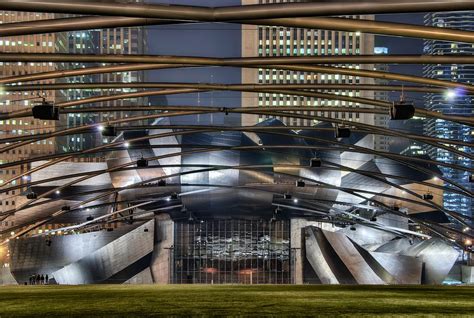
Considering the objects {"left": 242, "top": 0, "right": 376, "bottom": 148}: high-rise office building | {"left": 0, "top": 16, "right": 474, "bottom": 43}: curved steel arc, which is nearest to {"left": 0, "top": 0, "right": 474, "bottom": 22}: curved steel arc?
{"left": 0, "top": 16, "right": 474, "bottom": 43}: curved steel arc

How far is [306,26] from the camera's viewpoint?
14594 millimetres

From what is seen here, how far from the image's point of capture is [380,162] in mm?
61125

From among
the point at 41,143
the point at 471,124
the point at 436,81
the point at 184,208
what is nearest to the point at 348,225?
the point at 184,208

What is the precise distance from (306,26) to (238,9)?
6.71 ft

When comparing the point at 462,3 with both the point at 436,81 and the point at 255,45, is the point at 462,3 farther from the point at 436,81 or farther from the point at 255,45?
the point at 255,45

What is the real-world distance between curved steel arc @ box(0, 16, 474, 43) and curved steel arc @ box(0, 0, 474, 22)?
1.21 metres

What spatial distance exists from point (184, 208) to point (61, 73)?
45.6 m

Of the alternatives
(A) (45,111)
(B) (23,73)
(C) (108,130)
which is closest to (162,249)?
(C) (108,130)

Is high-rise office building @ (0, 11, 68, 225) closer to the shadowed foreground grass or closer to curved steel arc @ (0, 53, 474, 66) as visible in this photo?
curved steel arc @ (0, 53, 474, 66)

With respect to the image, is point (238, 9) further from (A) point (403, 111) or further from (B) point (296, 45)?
(B) point (296, 45)

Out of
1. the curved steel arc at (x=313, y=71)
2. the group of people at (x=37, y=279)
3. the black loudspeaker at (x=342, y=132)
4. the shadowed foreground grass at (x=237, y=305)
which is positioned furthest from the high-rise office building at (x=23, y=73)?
the shadowed foreground grass at (x=237, y=305)

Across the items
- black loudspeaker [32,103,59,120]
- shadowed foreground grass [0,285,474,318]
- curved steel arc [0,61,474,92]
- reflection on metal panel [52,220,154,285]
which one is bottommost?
reflection on metal panel [52,220,154,285]

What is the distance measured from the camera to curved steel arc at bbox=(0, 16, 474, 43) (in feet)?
48.0

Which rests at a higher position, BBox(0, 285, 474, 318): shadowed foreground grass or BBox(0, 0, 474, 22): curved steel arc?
BBox(0, 0, 474, 22): curved steel arc
